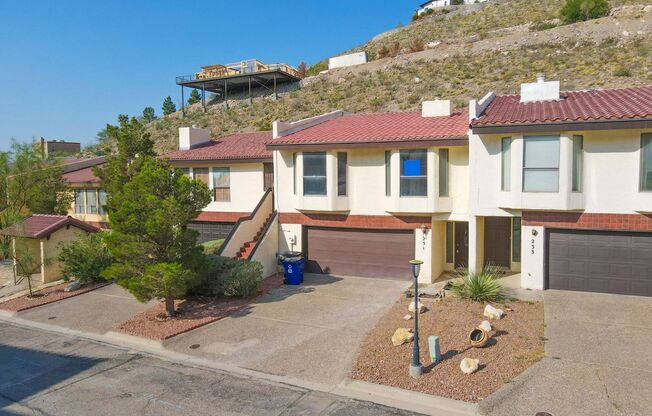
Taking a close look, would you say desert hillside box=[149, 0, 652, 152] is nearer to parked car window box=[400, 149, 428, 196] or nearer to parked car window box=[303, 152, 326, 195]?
parked car window box=[303, 152, 326, 195]

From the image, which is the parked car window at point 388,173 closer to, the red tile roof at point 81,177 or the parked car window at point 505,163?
the parked car window at point 505,163

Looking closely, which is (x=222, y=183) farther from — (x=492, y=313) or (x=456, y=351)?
(x=456, y=351)

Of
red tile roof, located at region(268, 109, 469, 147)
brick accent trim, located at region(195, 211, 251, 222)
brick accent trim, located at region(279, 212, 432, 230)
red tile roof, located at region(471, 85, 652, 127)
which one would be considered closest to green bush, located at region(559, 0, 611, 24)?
red tile roof, located at region(471, 85, 652, 127)

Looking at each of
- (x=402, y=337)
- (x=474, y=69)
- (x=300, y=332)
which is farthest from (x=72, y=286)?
(x=474, y=69)

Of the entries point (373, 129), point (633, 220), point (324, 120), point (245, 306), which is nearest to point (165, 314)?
point (245, 306)

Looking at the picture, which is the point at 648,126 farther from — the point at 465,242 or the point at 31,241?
the point at 31,241
